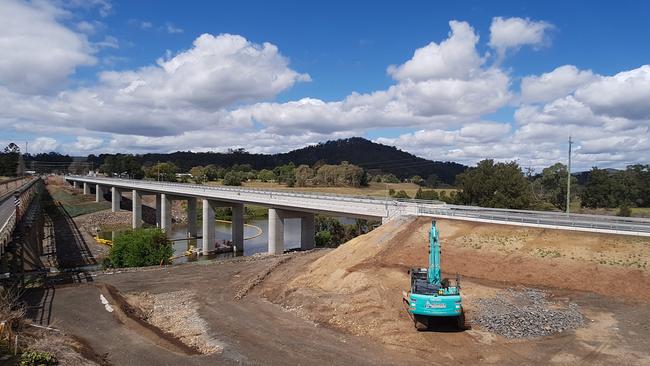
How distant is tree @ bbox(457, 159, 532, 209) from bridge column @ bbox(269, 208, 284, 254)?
93.1 feet

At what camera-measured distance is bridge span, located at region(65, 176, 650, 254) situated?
3522 cm

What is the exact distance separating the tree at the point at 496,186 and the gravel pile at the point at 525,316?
37.3m

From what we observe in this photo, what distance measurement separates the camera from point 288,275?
3550cm

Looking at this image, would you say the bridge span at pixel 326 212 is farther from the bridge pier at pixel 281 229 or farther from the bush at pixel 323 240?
the bush at pixel 323 240

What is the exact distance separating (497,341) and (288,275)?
18319 mm

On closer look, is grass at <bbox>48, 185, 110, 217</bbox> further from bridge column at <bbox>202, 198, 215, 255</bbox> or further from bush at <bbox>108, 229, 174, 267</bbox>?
bush at <bbox>108, 229, 174, 267</bbox>

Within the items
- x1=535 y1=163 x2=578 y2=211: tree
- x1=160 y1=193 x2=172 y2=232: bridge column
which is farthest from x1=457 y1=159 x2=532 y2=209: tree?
x1=160 y1=193 x2=172 y2=232: bridge column

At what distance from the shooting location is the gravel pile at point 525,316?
21.5 metres

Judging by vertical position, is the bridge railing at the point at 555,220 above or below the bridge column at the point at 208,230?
above

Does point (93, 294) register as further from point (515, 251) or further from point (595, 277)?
point (595, 277)

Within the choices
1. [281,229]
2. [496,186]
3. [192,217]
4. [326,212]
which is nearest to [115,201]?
[192,217]

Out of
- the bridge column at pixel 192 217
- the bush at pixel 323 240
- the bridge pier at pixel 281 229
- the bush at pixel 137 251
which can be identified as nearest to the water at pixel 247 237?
the bridge column at pixel 192 217

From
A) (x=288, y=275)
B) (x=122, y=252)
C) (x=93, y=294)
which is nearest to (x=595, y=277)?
(x=288, y=275)

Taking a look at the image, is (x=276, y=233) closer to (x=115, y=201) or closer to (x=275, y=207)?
(x=275, y=207)
